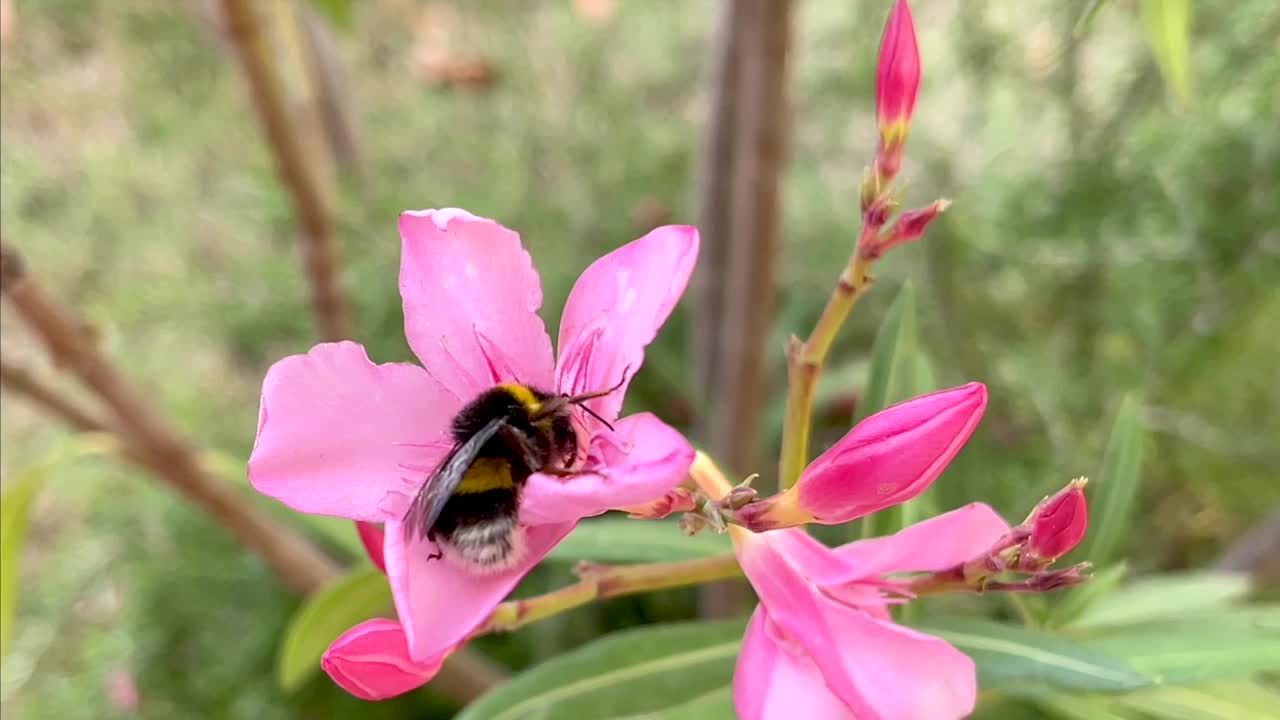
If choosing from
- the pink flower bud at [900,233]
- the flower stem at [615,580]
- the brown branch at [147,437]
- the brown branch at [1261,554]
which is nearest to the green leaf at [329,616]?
the brown branch at [147,437]

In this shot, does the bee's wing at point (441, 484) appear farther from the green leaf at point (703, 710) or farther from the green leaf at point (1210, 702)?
the green leaf at point (1210, 702)

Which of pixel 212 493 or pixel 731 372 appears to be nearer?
pixel 212 493

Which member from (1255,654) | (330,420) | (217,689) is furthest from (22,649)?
(1255,654)

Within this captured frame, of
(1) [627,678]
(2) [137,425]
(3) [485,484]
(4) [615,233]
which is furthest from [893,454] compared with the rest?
(4) [615,233]

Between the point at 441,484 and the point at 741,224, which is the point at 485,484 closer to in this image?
the point at 441,484

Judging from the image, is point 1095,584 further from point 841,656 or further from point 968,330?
point 968,330

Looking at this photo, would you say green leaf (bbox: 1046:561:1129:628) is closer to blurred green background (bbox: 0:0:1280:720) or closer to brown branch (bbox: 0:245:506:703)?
blurred green background (bbox: 0:0:1280:720)

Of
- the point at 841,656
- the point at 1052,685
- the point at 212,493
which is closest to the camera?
the point at 841,656
